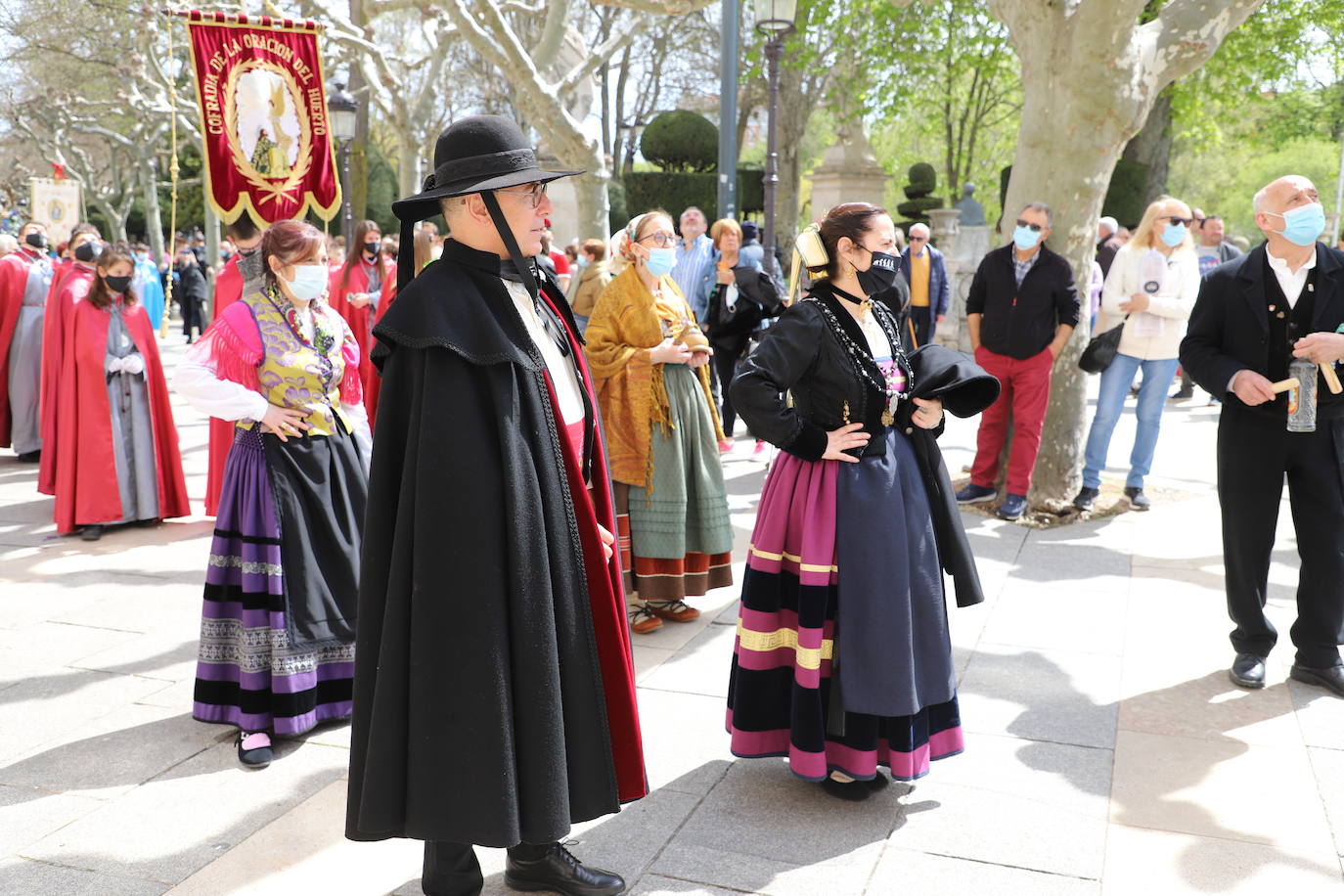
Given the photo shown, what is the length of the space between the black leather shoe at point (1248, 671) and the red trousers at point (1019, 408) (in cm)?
286

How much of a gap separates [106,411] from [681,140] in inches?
826

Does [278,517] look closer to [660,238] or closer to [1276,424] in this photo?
[660,238]

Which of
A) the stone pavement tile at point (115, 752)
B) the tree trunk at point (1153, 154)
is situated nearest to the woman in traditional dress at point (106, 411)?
the stone pavement tile at point (115, 752)

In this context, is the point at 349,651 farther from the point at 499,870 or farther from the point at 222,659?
the point at 499,870

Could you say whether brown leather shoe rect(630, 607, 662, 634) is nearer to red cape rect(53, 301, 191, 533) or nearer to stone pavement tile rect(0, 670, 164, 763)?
stone pavement tile rect(0, 670, 164, 763)

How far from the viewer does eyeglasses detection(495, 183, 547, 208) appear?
2629 mm

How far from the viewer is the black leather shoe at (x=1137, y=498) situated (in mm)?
7633

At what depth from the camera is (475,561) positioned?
2516mm

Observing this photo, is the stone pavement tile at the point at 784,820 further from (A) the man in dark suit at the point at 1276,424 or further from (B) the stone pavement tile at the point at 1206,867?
(A) the man in dark suit at the point at 1276,424

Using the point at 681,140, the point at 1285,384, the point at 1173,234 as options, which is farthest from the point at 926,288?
the point at 681,140

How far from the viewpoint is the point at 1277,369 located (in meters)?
4.42

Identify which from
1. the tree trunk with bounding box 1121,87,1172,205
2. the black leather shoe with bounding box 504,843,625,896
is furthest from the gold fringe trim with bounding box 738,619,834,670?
the tree trunk with bounding box 1121,87,1172,205

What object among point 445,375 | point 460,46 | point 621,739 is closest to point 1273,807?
point 621,739

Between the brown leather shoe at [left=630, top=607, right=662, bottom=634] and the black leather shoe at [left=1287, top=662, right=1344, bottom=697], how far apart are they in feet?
8.96
